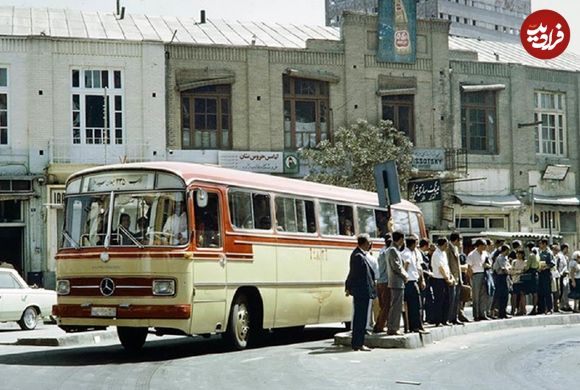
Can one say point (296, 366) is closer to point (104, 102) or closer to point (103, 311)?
point (103, 311)

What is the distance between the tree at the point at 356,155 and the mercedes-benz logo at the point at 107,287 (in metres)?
22.1

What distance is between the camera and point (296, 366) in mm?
14289

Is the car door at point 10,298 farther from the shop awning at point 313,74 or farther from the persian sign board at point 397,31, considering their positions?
the persian sign board at point 397,31

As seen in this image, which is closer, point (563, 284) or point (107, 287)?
point (107, 287)

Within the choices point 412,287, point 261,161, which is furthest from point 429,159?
point 412,287

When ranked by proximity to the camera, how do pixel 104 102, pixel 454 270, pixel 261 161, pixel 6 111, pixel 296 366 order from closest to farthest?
pixel 296 366 → pixel 454 270 → pixel 6 111 → pixel 104 102 → pixel 261 161

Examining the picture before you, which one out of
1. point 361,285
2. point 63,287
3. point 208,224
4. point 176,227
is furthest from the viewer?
point 361,285

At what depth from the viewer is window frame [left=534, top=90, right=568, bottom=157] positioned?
4544cm

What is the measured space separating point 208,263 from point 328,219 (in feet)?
15.2

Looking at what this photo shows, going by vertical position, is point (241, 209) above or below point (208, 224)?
above

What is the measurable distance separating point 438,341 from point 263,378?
256 inches

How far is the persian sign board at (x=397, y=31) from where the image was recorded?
4159cm

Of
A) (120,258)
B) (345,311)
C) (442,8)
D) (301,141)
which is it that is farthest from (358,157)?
(442,8)

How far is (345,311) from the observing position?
20.2 m
